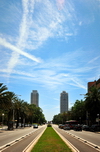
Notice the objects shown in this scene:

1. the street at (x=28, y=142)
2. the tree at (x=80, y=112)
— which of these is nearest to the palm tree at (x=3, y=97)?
the street at (x=28, y=142)

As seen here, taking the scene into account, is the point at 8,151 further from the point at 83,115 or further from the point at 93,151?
the point at 83,115

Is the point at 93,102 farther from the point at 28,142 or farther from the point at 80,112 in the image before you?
the point at 28,142

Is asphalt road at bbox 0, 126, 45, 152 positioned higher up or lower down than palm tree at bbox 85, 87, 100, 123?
lower down

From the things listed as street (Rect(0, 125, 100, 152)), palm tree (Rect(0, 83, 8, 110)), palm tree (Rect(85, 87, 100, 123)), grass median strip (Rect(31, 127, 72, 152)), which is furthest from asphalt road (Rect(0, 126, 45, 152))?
palm tree (Rect(85, 87, 100, 123))

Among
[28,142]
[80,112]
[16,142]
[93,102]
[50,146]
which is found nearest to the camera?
[50,146]

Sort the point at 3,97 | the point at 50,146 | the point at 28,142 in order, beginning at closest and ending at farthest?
the point at 50,146 < the point at 28,142 < the point at 3,97

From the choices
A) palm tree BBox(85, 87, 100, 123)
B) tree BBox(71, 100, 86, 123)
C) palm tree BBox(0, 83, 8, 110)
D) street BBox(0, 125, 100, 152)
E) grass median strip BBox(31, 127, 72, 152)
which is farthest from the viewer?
tree BBox(71, 100, 86, 123)

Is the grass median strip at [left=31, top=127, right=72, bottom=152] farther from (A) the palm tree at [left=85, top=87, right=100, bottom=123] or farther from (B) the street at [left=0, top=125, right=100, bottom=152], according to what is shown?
(A) the palm tree at [left=85, top=87, right=100, bottom=123]

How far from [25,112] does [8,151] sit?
200 ft

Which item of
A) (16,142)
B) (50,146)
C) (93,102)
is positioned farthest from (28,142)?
(93,102)

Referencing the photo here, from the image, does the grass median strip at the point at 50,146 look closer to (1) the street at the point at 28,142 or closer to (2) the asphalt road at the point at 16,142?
(1) the street at the point at 28,142

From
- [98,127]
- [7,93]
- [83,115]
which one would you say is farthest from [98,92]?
[83,115]

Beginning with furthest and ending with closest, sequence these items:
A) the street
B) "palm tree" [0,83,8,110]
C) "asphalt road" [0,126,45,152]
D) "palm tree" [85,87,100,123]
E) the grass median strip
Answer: "palm tree" [85,87,100,123] → "palm tree" [0,83,8,110] → the street → "asphalt road" [0,126,45,152] → the grass median strip

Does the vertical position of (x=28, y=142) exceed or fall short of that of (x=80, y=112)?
it falls short
